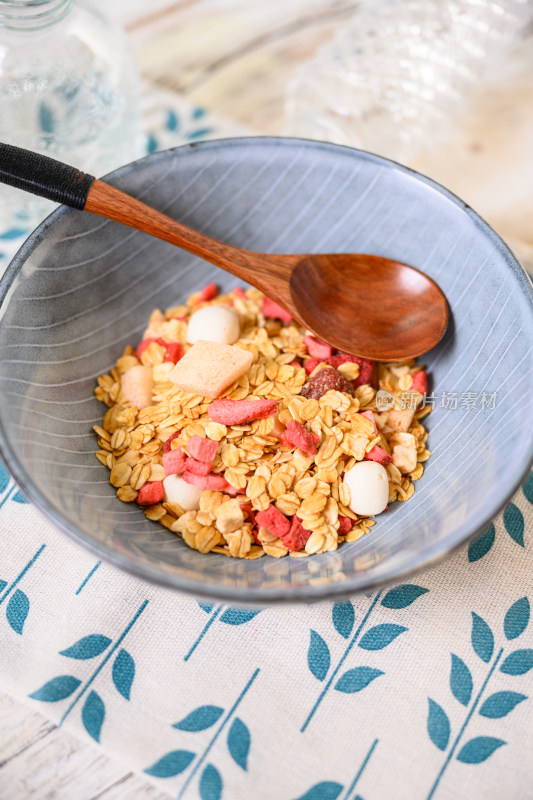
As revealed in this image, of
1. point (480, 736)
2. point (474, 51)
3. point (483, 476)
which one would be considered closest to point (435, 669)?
point (480, 736)

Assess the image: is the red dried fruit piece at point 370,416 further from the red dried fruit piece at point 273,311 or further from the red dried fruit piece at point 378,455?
the red dried fruit piece at point 273,311

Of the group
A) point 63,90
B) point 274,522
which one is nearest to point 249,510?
point 274,522

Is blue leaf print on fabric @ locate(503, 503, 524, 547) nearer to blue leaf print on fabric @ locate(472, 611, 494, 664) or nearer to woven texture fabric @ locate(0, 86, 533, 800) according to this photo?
woven texture fabric @ locate(0, 86, 533, 800)

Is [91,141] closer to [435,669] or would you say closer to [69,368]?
[69,368]

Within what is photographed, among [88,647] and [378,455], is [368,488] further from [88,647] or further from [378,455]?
[88,647]

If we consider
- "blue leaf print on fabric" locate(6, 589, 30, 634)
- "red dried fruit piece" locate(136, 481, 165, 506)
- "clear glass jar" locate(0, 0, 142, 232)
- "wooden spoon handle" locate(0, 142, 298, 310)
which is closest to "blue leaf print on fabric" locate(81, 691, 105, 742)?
"blue leaf print on fabric" locate(6, 589, 30, 634)
